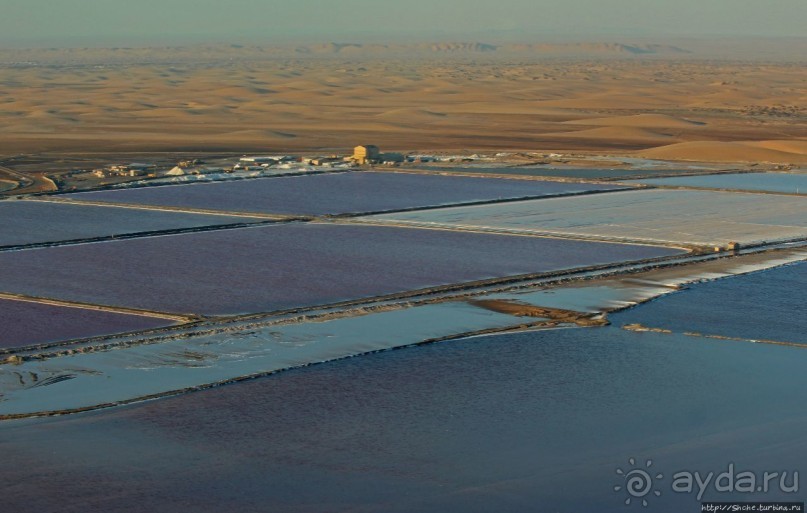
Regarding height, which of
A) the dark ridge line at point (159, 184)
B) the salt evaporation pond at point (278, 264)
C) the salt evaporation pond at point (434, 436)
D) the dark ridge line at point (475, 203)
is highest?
the salt evaporation pond at point (434, 436)

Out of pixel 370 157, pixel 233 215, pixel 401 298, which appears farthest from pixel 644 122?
pixel 401 298

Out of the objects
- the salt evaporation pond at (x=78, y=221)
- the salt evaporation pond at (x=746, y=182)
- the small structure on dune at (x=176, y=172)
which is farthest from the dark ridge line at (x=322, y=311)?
the small structure on dune at (x=176, y=172)

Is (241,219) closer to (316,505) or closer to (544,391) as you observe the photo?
(544,391)

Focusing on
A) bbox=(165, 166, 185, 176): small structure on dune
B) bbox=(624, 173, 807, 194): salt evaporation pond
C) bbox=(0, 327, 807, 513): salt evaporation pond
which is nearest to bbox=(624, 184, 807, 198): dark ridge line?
bbox=(624, 173, 807, 194): salt evaporation pond

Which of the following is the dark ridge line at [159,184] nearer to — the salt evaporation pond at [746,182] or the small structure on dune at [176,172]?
the small structure on dune at [176,172]

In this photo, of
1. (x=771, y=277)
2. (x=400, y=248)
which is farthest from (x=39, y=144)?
(x=771, y=277)

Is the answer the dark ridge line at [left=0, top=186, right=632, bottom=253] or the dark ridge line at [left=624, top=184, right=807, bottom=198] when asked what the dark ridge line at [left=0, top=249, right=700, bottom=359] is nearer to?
the dark ridge line at [left=0, top=186, right=632, bottom=253]
